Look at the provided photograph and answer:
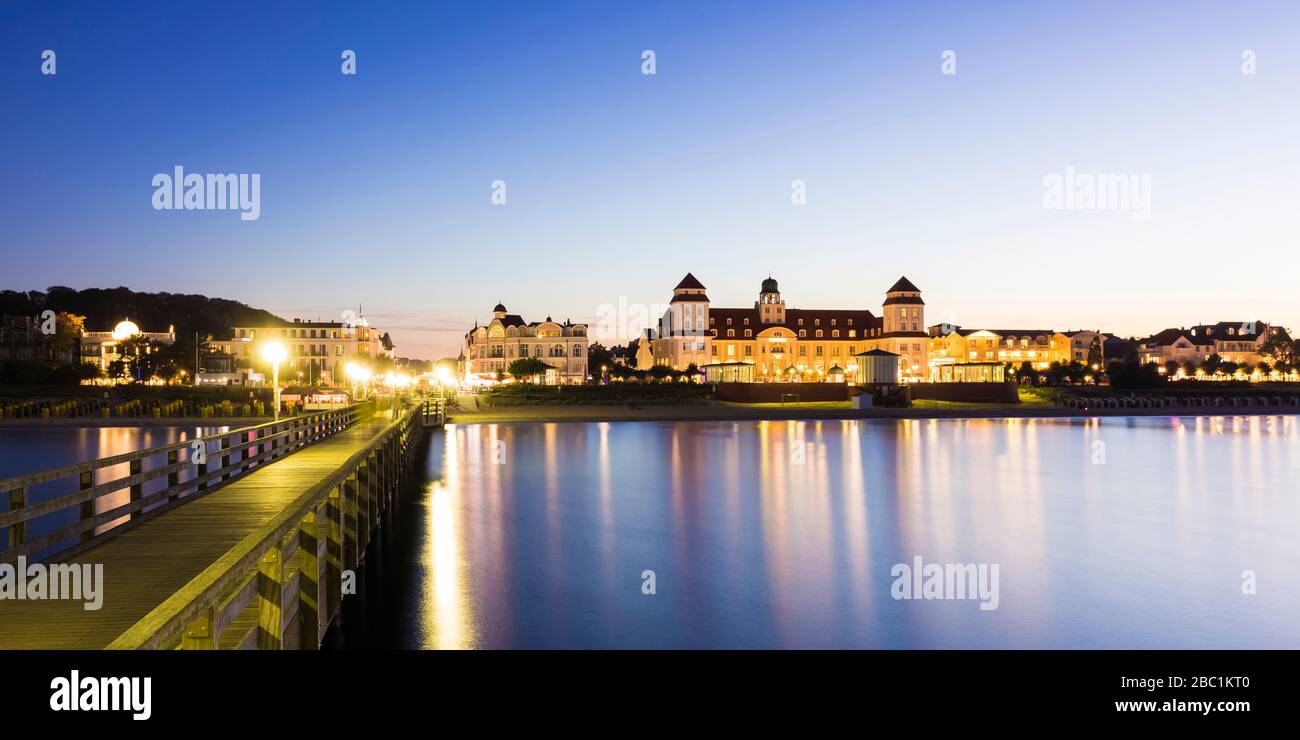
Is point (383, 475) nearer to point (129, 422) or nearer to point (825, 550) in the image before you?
Answer: point (825, 550)

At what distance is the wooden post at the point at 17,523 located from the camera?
32.5 ft

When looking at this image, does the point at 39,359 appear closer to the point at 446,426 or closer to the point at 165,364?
the point at 165,364

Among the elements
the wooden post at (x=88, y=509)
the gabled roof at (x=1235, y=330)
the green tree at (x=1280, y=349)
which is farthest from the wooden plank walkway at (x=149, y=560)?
the gabled roof at (x=1235, y=330)

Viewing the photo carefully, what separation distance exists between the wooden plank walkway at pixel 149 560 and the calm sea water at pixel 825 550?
8.16ft

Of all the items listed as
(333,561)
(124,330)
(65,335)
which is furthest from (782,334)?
(65,335)

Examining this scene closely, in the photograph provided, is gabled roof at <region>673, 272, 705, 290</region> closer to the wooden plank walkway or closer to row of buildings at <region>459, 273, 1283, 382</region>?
row of buildings at <region>459, 273, 1283, 382</region>

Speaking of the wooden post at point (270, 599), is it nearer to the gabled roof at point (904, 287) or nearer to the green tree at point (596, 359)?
the gabled roof at point (904, 287)

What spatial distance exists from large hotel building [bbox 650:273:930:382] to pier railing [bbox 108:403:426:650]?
9799 centimetres

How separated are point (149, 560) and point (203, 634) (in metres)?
4.79

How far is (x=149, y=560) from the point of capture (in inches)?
391

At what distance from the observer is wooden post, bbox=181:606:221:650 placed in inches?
235

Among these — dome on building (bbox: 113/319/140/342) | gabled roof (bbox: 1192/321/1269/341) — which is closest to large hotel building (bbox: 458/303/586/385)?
dome on building (bbox: 113/319/140/342)
